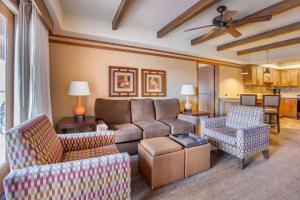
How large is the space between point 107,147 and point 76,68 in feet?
6.61

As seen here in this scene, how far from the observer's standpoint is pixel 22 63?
5.77 ft

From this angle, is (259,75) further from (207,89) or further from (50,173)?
(50,173)

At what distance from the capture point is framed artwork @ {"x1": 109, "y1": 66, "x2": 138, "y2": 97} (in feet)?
11.4

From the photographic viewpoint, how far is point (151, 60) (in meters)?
3.95

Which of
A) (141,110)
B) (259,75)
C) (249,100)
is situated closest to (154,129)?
(141,110)

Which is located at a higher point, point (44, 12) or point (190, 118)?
point (44, 12)

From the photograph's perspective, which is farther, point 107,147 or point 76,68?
point 76,68

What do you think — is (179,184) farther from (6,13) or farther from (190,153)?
(6,13)

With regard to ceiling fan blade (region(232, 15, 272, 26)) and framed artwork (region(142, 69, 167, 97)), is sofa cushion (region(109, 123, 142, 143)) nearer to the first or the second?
framed artwork (region(142, 69, 167, 97))

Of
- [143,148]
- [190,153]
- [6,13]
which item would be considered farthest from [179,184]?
[6,13]

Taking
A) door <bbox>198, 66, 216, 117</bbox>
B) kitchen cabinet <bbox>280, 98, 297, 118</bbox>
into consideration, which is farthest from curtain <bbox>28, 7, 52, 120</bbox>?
kitchen cabinet <bbox>280, 98, 297, 118</bbox>

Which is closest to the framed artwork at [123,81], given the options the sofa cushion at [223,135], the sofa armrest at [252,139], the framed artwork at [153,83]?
the framed artwork at [153,83]

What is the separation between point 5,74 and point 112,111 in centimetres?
170

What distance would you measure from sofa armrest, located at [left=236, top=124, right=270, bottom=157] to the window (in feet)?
10.0
